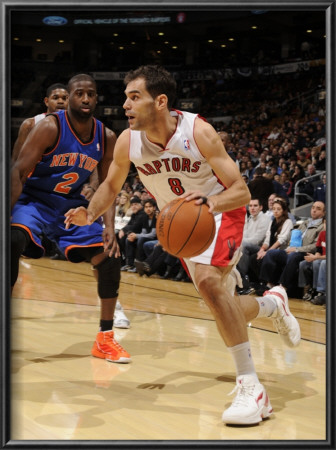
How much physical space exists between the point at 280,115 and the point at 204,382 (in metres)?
12.4

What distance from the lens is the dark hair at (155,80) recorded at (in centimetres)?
320

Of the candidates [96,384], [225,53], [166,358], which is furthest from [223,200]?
[225,53]

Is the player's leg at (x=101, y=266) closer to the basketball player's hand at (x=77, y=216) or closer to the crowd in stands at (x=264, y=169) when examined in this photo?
the basketball player's hand at (x=77, y=216)

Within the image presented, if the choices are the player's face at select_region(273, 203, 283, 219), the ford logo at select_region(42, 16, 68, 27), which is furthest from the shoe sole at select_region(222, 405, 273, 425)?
the ford logo at select_region(42, 16, 68, 27)

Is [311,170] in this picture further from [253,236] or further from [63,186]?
[63,186]

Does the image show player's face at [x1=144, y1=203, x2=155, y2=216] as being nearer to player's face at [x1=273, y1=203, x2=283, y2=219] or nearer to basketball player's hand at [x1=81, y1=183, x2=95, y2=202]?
player's face at [x1=273, y1=203, x2=283, y2=219]

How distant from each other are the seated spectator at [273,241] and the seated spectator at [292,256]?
4cm

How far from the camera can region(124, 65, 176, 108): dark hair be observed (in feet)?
10.5

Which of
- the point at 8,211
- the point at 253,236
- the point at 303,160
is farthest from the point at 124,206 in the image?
the point at 8,211

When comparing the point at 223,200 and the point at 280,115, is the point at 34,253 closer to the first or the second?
the point at 223,200

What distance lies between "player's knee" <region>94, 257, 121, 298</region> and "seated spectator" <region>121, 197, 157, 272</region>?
13.7 ft

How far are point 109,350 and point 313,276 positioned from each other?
2804mm

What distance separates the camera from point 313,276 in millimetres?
6246

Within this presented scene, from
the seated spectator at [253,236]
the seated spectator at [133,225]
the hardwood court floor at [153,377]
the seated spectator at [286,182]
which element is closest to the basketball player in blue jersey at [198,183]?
the hardwood court floor at [153,377]
